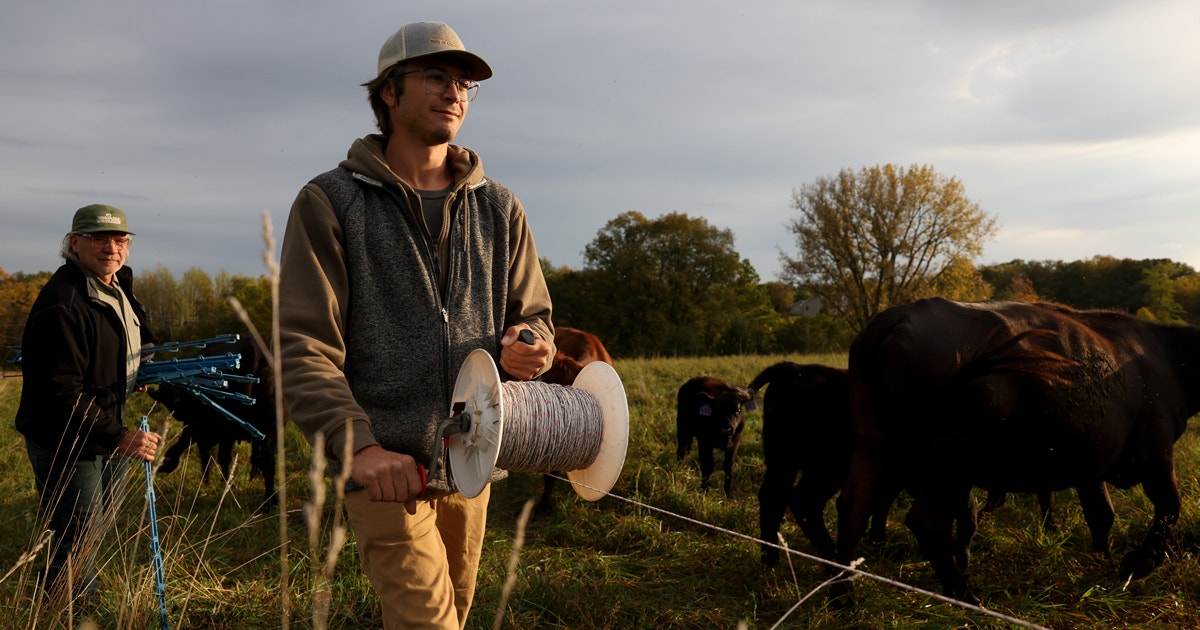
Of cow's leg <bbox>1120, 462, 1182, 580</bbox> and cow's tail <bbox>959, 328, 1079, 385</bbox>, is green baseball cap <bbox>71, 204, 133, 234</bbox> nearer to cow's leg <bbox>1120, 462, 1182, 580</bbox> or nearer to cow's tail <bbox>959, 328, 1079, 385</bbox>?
cow's tail <bbox>959, 328, 1079, 385</bbox>

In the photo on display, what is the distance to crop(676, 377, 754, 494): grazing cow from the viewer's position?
28.6 ft

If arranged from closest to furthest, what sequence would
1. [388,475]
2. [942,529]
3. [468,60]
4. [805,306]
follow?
[388,475] < [468,60] < [942,529] < [805,306]

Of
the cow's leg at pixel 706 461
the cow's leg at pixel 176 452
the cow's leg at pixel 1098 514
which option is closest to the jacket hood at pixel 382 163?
the cow's leg at pixel 1098 514

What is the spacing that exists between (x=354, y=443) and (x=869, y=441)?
13.6ft

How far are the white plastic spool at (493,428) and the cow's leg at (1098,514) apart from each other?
181 inches

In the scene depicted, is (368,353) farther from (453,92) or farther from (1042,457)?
(1042,457)

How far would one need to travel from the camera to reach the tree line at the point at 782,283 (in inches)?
1740

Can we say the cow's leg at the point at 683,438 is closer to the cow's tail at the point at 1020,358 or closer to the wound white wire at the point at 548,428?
the cow's tail at the point at 1020,358

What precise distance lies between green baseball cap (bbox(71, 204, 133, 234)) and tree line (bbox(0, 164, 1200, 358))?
32.5 metres

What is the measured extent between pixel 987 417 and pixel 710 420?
3763mm

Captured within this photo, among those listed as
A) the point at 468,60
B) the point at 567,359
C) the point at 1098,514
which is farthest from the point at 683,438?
the point at 468,60

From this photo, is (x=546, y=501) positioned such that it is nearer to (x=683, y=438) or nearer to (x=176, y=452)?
(x=683, y=438)

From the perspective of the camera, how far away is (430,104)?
2.84 meters

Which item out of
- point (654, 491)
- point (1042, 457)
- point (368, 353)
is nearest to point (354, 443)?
point (368, 353)
